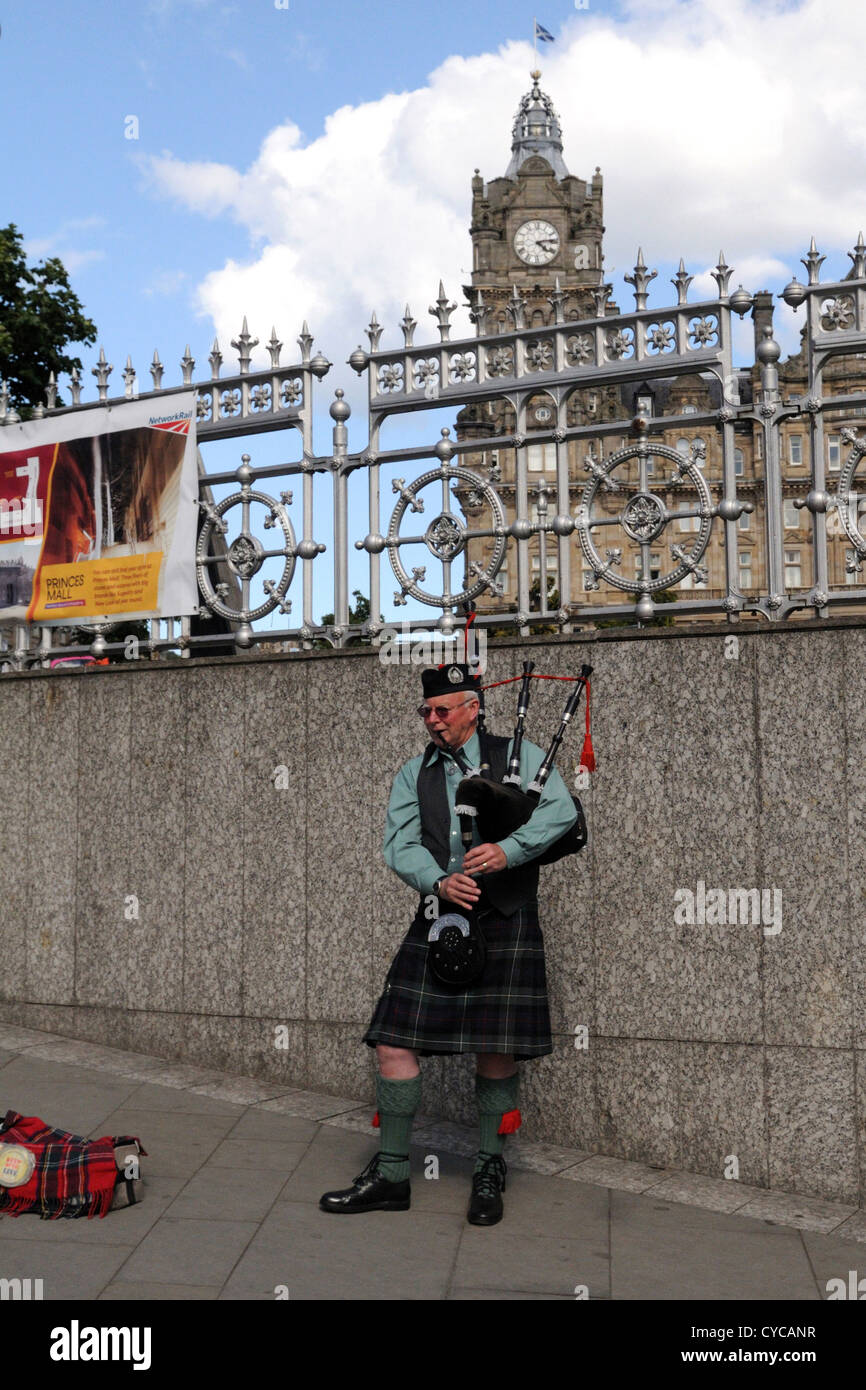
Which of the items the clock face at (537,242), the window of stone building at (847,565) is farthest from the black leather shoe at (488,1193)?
the clock face at (537,242)

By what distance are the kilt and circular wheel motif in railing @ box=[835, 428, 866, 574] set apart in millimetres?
2087

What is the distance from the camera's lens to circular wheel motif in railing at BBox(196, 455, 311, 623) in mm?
7176

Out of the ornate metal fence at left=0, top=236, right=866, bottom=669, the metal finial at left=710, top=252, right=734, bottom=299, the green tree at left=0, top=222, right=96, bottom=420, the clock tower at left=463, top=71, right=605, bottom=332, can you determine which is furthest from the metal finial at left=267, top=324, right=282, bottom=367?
the clock tower at left=463, top=71, right=605, bottom=332

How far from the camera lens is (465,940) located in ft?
16.2

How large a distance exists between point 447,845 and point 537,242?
6268cm

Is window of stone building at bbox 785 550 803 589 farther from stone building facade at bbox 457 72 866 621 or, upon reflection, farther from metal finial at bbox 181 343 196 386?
metal finial at bbox 181 343 196 386

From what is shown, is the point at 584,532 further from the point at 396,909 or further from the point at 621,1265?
the point at 621,1265

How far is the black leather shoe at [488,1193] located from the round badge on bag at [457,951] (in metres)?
0.72

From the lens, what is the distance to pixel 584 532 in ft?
20.6

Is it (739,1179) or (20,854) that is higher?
(20,854)

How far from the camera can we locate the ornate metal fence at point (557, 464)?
231 inches
